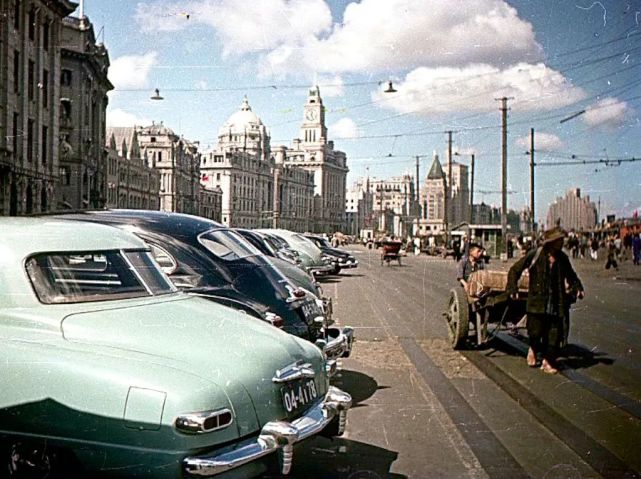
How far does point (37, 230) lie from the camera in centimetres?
444

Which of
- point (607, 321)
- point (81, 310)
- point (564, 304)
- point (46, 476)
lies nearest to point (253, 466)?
point (46, 476)

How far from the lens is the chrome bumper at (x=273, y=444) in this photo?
3316 mm

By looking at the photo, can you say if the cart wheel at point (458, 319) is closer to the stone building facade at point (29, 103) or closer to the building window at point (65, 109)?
the stone building facade at point (29, 103)

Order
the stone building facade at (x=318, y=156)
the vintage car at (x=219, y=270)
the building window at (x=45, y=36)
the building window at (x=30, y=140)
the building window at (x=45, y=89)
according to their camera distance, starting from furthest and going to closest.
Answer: the building window at (x=45, y=89), the building window at (x=45, y=36), the building window at (x=30, y=140), the stone building facade at (x=318, y=156), the vintage car at (x=219, y=270)

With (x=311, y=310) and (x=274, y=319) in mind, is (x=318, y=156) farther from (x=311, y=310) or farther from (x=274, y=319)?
(x=274, y=319)

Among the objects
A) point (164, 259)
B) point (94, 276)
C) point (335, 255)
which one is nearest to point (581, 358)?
point (164, 259)

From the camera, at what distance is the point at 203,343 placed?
→ 390 cm

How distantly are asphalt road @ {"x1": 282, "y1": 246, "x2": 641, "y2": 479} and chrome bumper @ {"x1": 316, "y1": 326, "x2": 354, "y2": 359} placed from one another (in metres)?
0.59

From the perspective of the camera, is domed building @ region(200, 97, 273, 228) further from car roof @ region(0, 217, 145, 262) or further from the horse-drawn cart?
car roof @ region(0, 217, 145, 262)

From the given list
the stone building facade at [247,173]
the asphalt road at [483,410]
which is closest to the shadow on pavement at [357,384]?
the asphalt road at [483,410]

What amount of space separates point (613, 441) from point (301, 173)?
40115 millimetres

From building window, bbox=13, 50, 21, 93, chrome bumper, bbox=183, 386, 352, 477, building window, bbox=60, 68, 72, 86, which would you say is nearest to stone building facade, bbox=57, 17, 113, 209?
building window, bbox=60, 68, 72, 86

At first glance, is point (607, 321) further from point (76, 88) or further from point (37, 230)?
point (76, 88)

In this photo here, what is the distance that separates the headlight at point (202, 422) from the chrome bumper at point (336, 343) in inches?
103
